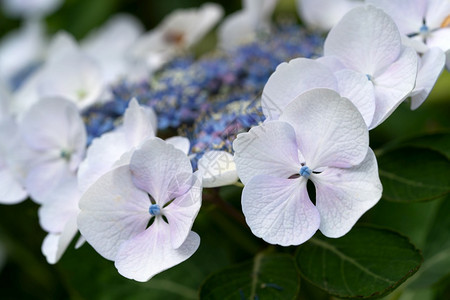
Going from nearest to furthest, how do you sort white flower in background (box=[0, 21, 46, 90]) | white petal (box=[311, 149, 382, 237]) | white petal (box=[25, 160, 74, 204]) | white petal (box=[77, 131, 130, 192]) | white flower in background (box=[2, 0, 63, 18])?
1. white petal (box=[311, 149, 382, 237])
2. white petal (box=[77, 131, 130, 192])
3. white petal (box=[25, 160, 74, 204])
4. white flower in background (box=[0, 21, 46, 90])
5. white flower in background (box=[2, 0, 63, 18])

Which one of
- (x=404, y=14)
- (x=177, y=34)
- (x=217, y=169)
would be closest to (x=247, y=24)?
(x=177, y=34)

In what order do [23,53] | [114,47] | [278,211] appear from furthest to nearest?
[23,53] < [114,47] < [278,211]

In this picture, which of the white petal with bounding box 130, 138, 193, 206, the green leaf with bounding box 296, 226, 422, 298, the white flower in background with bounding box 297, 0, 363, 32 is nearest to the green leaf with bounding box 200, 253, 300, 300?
the green leaf with bounding box 296, 226, 422, 298

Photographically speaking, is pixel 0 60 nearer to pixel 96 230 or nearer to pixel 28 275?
pixel 28 275

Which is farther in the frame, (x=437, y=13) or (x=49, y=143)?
(x=49, y=143)

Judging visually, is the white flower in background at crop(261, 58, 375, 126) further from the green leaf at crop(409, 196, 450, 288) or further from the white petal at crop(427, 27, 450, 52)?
the green leaf at crop(409, 196, 450, 288)

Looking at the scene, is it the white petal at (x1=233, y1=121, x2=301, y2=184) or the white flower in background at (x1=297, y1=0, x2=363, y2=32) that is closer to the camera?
the white petal at (x1=233, y1=121, x2=301, y2=184)

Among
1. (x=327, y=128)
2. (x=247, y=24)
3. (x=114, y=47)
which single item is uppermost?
(x=327, y=128)

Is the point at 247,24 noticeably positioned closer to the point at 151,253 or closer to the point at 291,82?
the point at 291,82
